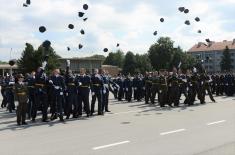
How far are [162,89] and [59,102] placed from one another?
6649 mm

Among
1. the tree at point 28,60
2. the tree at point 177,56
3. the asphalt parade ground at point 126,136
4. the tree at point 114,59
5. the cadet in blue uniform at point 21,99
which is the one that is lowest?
the asphalt parade ground at point 126,136

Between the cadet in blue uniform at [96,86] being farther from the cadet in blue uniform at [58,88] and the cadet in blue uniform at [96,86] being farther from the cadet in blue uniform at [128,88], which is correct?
the cadet in blue uniform at [128,88]

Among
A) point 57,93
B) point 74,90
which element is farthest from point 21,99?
point 74,90

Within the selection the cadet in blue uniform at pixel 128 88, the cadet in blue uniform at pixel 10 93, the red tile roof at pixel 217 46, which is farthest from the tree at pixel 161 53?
the cadet in blue uniform at pixel 10 93

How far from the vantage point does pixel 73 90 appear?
14.8m

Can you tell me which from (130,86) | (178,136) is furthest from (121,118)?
(130,86)

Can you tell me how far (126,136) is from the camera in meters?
10.4

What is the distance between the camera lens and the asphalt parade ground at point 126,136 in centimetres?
871

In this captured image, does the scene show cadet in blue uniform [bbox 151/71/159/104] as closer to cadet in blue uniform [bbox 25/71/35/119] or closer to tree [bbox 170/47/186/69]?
cadet in blue uniform [bbox 25/71/35/119]

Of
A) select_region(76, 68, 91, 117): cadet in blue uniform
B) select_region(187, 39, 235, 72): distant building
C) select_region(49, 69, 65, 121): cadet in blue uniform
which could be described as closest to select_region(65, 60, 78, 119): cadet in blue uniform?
select_region(76, 68, 91, 117): cadet in blue uniform

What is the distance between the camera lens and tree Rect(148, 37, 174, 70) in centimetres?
11071

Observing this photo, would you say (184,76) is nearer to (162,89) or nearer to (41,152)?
(162,89)

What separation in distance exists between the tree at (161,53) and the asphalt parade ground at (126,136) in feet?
316

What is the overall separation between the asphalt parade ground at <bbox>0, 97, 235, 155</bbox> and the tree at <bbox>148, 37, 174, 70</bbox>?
316 feet
